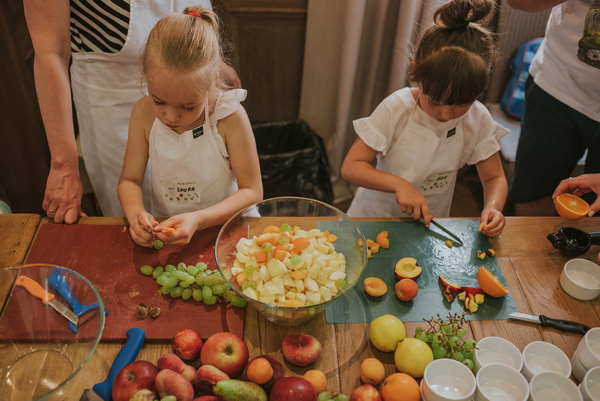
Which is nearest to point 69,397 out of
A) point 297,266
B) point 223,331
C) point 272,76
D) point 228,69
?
point 223,331

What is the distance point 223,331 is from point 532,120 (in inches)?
63.7

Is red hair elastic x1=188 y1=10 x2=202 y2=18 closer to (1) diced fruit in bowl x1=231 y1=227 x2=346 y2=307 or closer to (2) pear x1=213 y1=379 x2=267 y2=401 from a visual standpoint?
(1) diced fruit in bowl x1=231 y1=227 x2=346 y2=307

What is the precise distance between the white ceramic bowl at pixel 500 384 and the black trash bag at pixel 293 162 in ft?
6.02

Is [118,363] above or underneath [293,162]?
above

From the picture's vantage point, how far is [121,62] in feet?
5.59

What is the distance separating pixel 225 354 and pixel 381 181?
0.83m

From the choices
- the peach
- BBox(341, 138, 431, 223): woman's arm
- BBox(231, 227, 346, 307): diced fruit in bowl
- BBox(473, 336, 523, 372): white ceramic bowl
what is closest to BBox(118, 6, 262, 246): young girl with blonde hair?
BBox(231, 227, 346, 307): diced fruit in bowl

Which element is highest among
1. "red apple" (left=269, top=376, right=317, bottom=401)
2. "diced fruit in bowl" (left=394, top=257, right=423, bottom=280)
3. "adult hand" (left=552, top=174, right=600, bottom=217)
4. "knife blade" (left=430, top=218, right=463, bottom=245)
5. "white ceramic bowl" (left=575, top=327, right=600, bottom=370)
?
"adult hand" (left=552, top=174, right=600, bottom=217)

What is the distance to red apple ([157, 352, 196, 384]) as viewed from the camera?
101cm

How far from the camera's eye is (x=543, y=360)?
1101 mm

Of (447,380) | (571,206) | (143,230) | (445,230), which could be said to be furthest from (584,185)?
(143,230)

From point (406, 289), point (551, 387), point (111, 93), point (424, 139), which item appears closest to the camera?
point (551, 387)

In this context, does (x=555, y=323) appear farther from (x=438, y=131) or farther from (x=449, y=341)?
(x=438, y=131)

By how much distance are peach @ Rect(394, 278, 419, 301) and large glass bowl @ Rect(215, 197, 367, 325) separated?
0.43 ft
